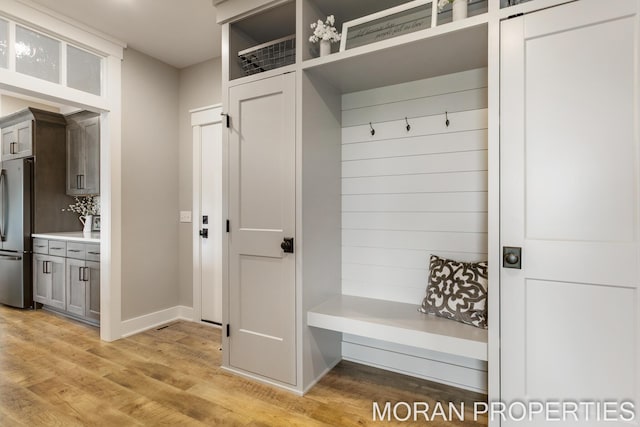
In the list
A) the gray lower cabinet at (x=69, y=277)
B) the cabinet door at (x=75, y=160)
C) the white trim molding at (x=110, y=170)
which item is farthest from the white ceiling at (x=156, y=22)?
the gray lower cabinet at (x=69, y=277)

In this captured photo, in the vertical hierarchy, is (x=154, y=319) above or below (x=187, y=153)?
below

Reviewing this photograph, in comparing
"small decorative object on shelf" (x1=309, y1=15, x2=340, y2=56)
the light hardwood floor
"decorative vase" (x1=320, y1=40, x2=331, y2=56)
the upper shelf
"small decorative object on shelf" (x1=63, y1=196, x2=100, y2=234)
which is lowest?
the light hardwood floor

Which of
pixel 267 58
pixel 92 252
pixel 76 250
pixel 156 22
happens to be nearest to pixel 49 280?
pixel 76 250

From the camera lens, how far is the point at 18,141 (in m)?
4.18

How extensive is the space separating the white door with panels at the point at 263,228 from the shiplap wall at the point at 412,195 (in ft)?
2.02

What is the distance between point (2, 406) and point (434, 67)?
3357 millimetres

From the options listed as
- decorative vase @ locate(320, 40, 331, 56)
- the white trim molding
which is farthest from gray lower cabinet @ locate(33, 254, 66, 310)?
decorative vase @ locate(320, 40, 331, 56)

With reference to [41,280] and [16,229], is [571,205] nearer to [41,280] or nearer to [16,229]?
[41,280]

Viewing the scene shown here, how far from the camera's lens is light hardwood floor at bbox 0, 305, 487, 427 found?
190 centimetres

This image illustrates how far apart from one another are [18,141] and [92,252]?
2.13 metres

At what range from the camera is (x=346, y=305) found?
2332mm

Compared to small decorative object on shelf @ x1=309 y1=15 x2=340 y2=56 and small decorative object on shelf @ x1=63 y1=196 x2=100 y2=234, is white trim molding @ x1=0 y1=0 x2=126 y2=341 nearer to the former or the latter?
small decorative object on shelf @ x1=63 y1=196 x2=100 y2=234

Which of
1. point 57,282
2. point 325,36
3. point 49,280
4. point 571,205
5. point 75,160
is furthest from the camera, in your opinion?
point 75,160

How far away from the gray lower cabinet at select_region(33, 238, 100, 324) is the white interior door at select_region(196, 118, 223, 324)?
997mm
